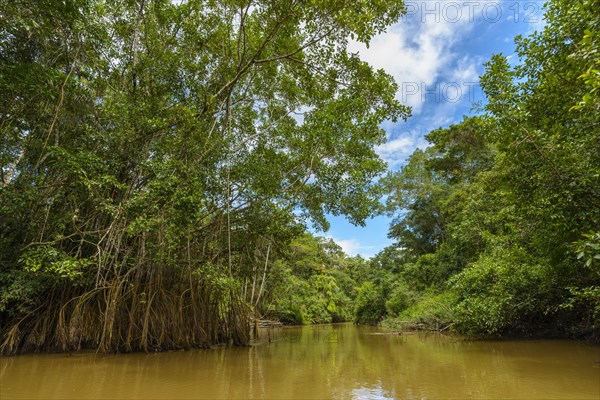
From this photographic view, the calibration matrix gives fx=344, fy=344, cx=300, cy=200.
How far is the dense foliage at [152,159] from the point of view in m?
5.71

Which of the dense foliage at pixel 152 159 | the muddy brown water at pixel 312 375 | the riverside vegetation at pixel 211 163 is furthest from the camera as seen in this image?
the dense foliage at pixel 152 159

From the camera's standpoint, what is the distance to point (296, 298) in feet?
66.6

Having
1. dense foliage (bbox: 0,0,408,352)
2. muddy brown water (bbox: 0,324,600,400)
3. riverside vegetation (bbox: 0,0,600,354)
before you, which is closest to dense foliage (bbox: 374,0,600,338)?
riverside vegetation (bbox: 0,0,600,354)

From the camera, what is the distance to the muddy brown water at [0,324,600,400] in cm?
350

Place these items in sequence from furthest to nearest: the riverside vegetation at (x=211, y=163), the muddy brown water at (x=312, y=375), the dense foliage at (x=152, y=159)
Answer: the dense foliage at (x=152, y=159)
the riverside vegetation at (x=211, y=163)
the muddy brown water at (x=312, y=375)

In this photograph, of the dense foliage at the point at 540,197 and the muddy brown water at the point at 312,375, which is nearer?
the muddy brown water at the point at 312,375

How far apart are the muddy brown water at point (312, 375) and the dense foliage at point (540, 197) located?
115cm

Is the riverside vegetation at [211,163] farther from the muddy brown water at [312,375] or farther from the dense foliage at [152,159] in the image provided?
the muddy brown water at [312,375]

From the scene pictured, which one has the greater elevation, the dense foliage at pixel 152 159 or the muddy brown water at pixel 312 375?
the dense foliage at pixel 152 159

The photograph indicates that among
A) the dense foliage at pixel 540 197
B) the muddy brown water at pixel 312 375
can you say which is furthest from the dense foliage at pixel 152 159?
the dense foliage at pixel 540 197

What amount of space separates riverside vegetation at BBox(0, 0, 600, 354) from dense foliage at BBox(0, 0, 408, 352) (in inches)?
1.5

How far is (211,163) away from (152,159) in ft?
4.05

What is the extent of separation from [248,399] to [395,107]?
5.54m

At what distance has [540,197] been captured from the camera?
16.9ft
